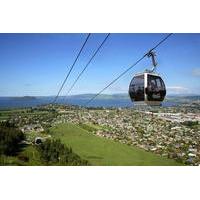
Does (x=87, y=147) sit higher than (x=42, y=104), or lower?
lower

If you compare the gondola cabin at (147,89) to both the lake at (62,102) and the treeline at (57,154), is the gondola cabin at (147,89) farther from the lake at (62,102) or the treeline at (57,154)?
the treeline at (57,154)

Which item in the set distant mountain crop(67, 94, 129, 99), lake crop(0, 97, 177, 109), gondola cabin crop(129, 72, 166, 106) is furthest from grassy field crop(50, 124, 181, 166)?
gondola cabin crop(129, 72, 166, 106)

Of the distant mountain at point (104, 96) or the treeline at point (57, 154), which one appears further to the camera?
the treeline at point (57, 154)

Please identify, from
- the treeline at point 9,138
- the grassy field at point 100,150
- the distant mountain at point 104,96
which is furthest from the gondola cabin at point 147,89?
→ the treeline at point 9,138

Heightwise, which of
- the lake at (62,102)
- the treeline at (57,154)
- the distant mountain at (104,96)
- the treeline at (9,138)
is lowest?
the treeline at (57,154)
